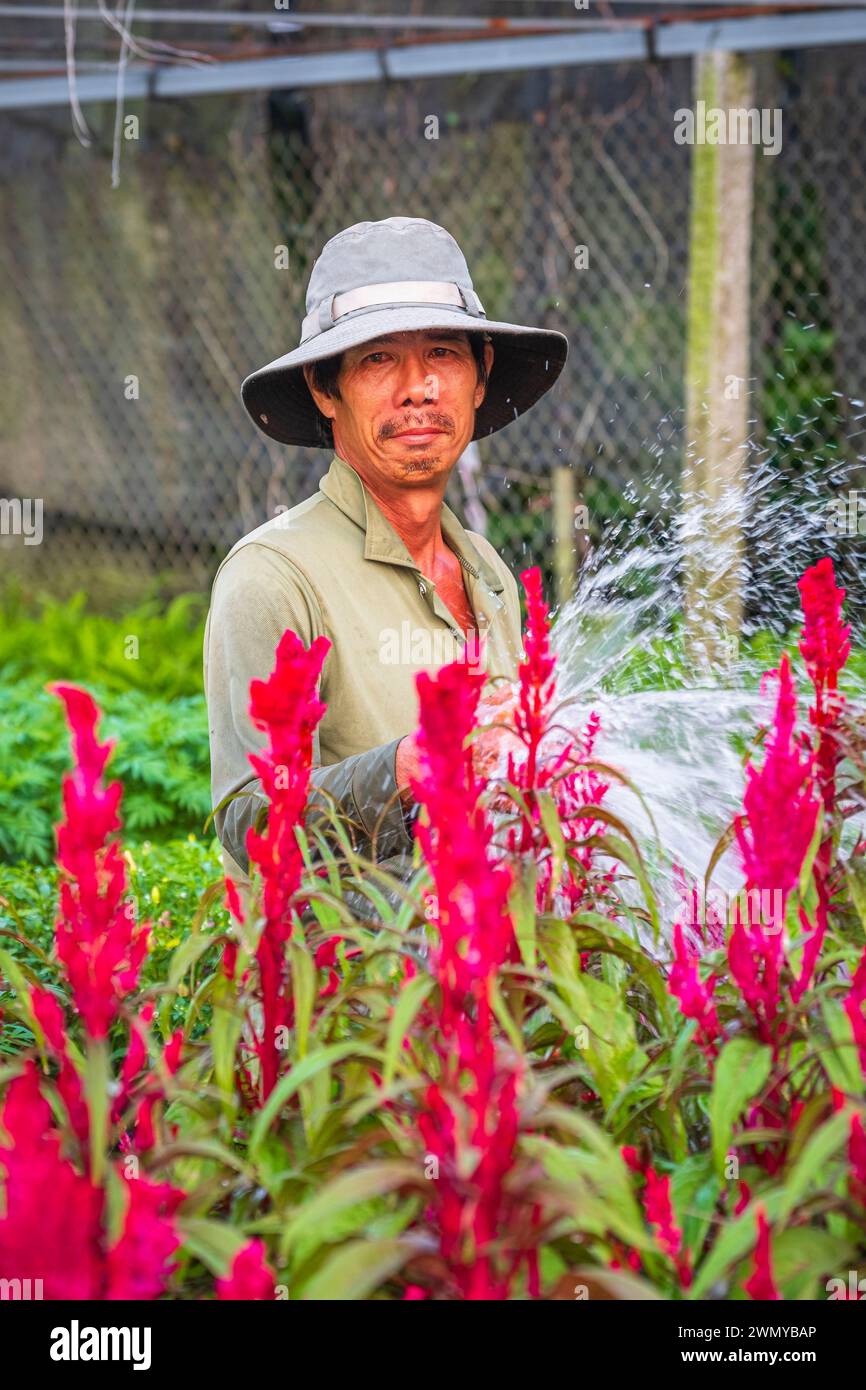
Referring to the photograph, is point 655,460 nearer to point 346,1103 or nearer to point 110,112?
point 110,112

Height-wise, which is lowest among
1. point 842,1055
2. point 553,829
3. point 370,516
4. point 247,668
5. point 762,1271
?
point 762,1271

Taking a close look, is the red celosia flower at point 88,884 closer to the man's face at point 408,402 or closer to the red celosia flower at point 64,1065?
the red celosia flower at point 64,1065

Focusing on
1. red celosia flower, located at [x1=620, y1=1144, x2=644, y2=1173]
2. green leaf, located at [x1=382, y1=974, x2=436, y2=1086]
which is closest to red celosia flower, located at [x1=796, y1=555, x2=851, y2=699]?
red celosia flower, located at [x1=620, y1=1144, x2=644, y2=1173]

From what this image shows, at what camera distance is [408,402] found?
320cm

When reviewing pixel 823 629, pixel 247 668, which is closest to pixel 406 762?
pixel 247 668

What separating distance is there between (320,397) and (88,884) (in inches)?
76.4

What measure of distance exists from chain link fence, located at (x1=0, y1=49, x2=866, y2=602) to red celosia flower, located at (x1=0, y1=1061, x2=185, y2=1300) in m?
6.18

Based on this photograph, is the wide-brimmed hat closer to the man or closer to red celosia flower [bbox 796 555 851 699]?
the man

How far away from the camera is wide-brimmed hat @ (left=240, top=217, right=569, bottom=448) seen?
307 cm

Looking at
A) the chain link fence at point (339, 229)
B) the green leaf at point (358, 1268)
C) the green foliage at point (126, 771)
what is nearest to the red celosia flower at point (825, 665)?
the green leaf at point (358, 1268)

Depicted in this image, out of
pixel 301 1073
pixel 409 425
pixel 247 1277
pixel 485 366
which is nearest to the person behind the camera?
pixel 247 1277

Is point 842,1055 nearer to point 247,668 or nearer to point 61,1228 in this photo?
point 61,1228

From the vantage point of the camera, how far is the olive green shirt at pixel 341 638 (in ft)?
8.82
